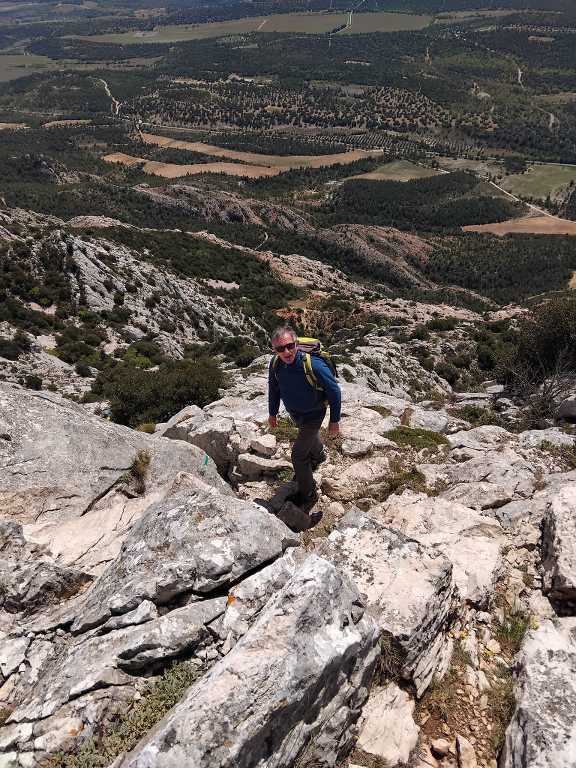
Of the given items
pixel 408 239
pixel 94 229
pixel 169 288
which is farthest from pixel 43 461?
pixel 408 239

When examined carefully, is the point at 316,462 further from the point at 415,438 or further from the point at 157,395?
the point at 157,395

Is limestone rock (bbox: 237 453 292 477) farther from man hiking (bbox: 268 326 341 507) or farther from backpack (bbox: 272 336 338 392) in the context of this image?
backpack (bbox: 272 336 338 392)

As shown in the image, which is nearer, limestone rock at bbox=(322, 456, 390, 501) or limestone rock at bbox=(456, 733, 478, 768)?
limestone rock at bbox=(456, 733, 478, 768)

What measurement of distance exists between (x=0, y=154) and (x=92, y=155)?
2873cm

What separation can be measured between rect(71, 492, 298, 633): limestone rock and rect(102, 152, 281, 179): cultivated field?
155405 mm

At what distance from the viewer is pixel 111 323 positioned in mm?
39156

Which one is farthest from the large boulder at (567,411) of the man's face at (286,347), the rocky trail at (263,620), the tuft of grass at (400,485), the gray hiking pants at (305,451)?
the man's face at (286,347)

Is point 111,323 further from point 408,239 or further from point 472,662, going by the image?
point 408,239

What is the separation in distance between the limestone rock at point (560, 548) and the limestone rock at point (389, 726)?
115 inches

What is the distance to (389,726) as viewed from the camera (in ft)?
17.1

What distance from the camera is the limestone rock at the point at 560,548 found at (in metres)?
6.78

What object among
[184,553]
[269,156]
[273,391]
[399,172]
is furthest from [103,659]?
[269,156]

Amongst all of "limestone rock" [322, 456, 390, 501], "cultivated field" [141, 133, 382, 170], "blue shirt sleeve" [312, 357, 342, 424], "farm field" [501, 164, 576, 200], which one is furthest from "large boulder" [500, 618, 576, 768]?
"cultivated field" [141, 133, 382, 170]

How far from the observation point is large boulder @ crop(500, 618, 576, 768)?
4512mm
